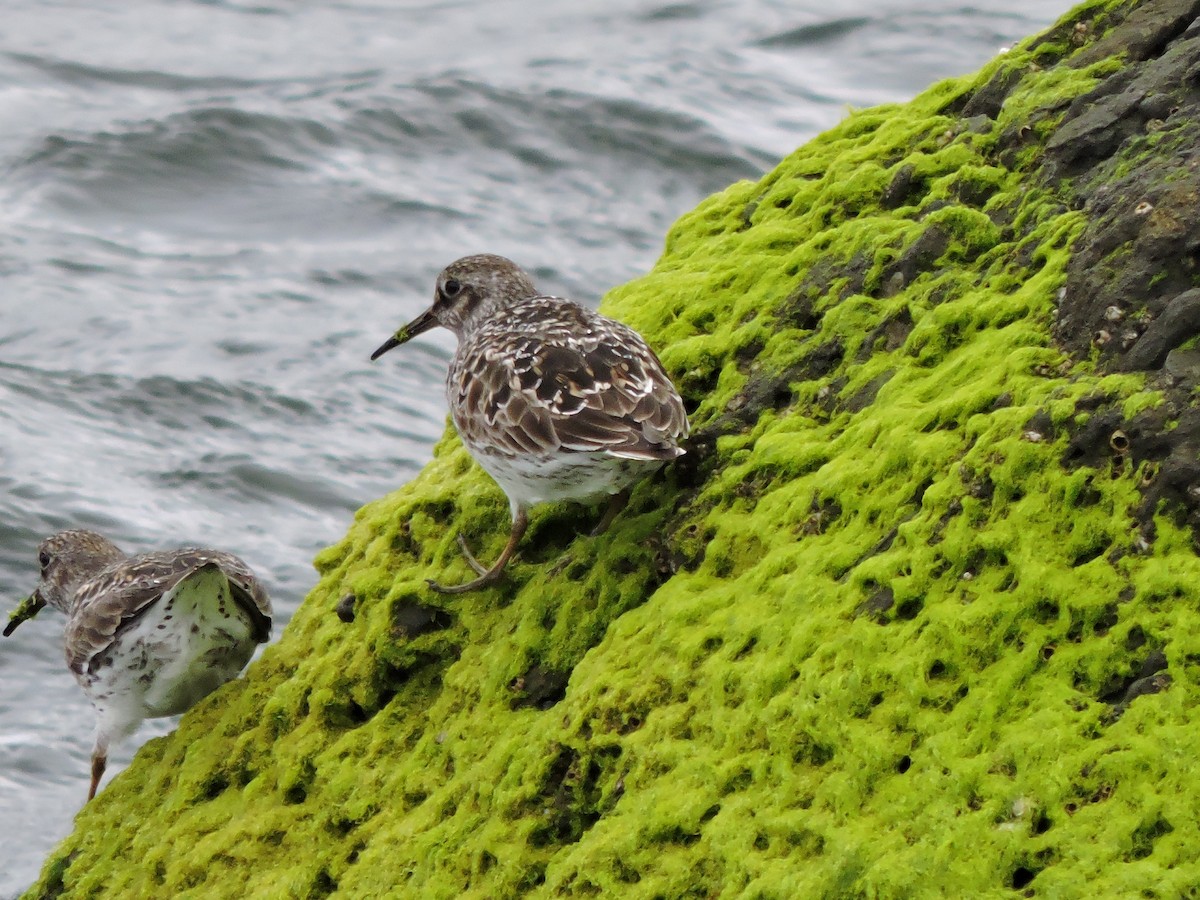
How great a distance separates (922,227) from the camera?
19.1 ft

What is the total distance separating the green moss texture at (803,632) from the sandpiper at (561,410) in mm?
199

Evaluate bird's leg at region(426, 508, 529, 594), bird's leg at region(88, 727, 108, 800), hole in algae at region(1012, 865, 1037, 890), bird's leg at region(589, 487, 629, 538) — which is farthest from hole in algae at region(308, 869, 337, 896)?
bird's leg at region(88, 727, 108, 800)

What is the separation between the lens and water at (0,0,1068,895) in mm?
11789

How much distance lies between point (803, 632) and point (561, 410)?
1.65 m

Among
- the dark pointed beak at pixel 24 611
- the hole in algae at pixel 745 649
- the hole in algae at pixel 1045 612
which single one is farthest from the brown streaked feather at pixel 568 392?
the dark pointed beak at pixel 24 611

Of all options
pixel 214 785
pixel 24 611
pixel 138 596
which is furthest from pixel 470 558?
pixel 24 611

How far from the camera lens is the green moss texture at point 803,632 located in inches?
156

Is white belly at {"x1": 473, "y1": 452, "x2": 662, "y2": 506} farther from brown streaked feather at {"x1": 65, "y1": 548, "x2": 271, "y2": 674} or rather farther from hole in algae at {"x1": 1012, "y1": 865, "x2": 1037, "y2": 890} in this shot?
hole in algae at {"x1": 1012, "y1": 865, "x2": 1037, "y2": 890}

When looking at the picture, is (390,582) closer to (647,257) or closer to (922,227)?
(922,227)

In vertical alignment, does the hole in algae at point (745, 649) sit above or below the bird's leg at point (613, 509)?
above

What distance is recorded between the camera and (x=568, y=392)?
5.91 metres

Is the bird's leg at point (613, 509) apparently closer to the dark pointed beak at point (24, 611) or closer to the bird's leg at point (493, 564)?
the bird's leg at point (493, 564)

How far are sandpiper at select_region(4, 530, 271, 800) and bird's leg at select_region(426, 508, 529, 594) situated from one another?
1.56m

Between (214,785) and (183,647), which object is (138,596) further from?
(214,785)
